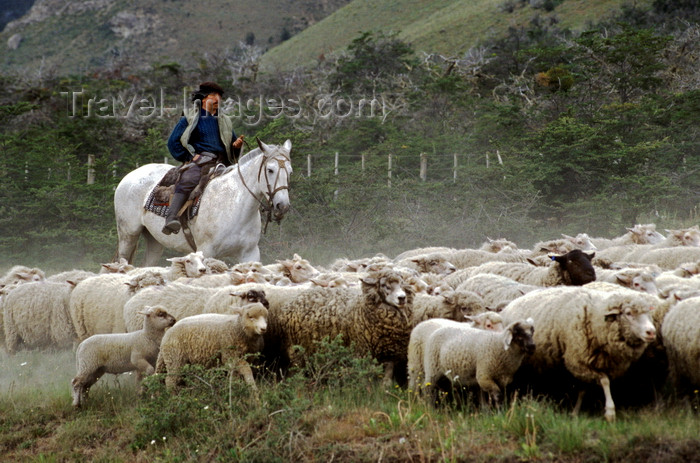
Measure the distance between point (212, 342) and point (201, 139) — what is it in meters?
6.08

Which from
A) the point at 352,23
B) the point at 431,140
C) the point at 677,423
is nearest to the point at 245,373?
the point at 677,423

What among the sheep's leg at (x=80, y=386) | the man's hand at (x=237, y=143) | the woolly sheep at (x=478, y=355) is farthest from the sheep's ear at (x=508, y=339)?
the man's hand at (x=237, y=143)

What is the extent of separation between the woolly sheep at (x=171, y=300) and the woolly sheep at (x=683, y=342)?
383 cm

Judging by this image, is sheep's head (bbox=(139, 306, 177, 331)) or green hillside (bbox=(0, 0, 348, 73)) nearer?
sheep's head (bbox=(139, 306, 177, 331))

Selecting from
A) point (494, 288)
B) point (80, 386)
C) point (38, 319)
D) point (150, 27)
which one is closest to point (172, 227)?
point (38, 319)

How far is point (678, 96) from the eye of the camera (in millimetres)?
20641

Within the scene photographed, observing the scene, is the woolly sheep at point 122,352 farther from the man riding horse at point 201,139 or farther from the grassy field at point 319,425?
the man riding horse at point 201,139

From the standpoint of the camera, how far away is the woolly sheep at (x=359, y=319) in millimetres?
6570

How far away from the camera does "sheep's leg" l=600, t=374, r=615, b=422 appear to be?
5.04 meters

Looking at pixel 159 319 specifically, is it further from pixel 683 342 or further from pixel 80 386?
pixel 683 342

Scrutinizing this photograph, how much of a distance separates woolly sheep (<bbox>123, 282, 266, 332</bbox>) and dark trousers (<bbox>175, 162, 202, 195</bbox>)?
3583mm

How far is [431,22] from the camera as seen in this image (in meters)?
54.7

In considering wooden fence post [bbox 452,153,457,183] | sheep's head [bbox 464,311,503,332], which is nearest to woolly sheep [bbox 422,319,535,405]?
sheep's head [bbox 464,311,503,332]

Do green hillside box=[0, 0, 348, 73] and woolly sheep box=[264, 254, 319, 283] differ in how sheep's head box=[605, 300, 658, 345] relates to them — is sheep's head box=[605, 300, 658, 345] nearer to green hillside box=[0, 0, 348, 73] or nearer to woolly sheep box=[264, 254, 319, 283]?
woolly sheep box=[264, 254, 319, 283]
